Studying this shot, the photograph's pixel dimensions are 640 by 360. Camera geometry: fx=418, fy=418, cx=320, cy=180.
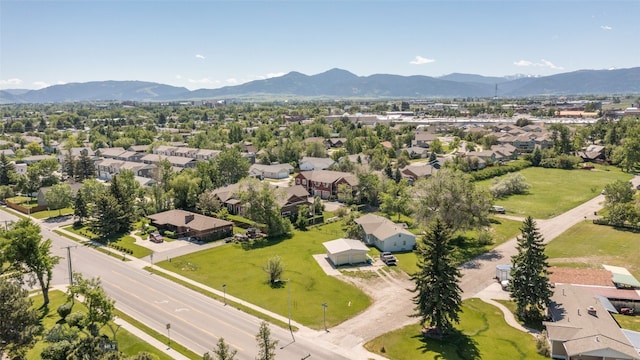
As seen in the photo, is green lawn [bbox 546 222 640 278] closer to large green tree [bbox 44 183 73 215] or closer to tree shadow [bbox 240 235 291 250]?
tree shadow [bbox 240 235 291 250]

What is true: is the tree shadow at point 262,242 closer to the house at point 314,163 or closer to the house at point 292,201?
the house at point 292,201

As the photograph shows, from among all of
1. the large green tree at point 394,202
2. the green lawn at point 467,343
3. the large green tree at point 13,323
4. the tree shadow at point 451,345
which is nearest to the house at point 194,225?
the large green tree at point 394,202

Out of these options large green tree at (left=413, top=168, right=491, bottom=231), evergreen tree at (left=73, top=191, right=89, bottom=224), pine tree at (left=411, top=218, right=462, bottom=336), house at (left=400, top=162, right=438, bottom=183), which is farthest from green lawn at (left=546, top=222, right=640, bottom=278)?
evergreen tree at (left=73, top=191, right=89, bottom=224)

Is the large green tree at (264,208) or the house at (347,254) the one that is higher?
the large green tree at (264,208)

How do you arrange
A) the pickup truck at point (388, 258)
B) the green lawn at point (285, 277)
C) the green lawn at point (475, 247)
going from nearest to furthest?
the green lawn at point (285, 277) < the pickup truck at point (388, 258) < the green lawn at point (475, 247)

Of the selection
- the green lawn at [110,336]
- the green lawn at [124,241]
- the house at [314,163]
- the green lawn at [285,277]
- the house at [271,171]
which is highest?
the house at [314,163]

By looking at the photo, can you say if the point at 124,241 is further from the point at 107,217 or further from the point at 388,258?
the point at 388,258
